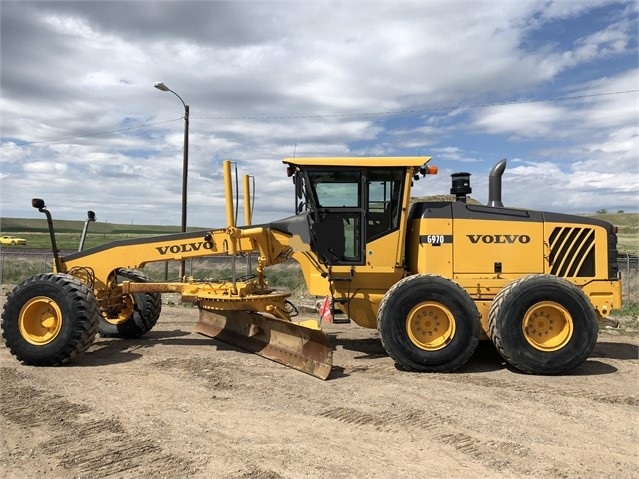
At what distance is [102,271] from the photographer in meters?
7.61

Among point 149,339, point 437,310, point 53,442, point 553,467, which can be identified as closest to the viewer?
point 553,467

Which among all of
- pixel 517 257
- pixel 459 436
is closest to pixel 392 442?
pixel 459 436

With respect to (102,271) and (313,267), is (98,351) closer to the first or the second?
(102,271)

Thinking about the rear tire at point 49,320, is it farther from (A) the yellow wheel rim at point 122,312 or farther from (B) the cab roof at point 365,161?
(B) the cab roof at point 365,161

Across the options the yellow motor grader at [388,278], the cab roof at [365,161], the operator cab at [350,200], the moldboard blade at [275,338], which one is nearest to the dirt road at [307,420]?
the moldboard blade at [275,338]

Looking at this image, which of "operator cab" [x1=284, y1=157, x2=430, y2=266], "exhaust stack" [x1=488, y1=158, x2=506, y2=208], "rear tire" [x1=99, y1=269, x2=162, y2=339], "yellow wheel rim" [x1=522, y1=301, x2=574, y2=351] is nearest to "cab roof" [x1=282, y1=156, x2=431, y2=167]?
"operator cab" [x1=284, y1=157, x2=430, y2=266]

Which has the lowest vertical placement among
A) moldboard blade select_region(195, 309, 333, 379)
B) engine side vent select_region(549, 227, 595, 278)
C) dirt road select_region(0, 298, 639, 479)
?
dirt road select_region(0, 298, 639, 479)

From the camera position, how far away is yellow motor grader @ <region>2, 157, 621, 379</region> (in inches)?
254

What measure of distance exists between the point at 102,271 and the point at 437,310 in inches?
184

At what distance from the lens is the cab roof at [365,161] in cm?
698

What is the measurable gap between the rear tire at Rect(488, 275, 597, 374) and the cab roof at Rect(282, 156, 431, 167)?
2008 mm

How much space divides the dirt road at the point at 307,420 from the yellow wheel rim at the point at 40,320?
0.40 metres

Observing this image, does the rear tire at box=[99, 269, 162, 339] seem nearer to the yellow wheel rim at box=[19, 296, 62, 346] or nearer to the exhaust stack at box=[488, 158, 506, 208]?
the yellow wheel rim at box=[19, 296, 62, 346]

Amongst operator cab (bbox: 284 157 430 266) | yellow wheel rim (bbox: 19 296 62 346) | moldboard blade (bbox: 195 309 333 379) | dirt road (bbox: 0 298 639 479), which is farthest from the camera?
operator cab (bbox: 284 157 430 266)
